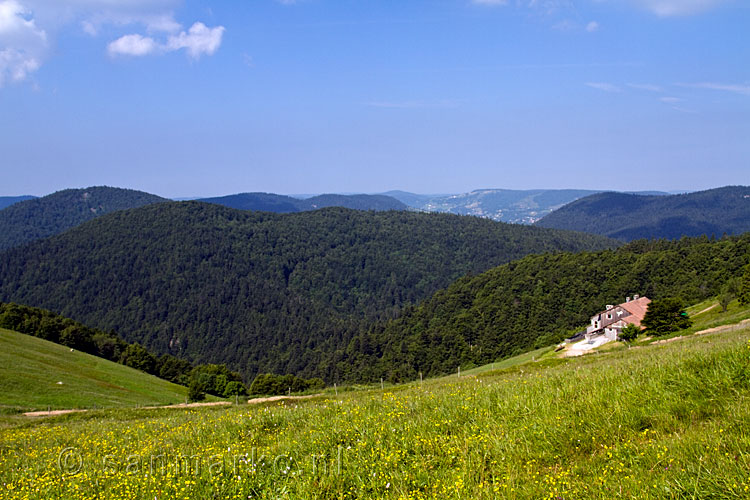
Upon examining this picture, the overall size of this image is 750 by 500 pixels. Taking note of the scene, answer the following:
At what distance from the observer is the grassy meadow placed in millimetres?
4168

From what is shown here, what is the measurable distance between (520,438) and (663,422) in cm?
153

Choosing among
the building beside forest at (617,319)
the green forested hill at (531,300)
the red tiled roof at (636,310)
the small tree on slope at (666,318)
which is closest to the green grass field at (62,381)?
the small tree on slope at (666,318)

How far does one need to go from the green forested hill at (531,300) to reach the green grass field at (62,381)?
268 ft

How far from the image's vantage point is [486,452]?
5.15m

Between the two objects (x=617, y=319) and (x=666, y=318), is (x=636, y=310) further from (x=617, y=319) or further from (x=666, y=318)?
(x=666, y=318)

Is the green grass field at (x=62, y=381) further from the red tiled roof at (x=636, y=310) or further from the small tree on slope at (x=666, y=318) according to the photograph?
the red tiled roof at (x=636, y=310)

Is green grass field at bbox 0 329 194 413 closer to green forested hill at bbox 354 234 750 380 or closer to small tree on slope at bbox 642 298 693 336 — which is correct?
small tree on slope at bbox 642 298 693 336

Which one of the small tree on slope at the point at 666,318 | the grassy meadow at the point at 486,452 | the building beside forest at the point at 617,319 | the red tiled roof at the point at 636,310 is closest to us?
the grassy meadow at the point at 486,452

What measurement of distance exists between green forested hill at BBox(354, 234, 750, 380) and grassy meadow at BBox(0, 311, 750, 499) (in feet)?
364

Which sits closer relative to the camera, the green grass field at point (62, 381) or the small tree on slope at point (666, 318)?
the green grass field at point (62, 381)

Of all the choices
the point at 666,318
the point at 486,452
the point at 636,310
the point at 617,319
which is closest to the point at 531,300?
the point at 617,319

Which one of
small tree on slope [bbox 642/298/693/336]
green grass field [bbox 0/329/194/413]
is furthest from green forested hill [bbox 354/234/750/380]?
green grass field [bbox 0/329/194/413]

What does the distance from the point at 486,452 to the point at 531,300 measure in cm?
14287

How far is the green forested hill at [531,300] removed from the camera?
124 m
